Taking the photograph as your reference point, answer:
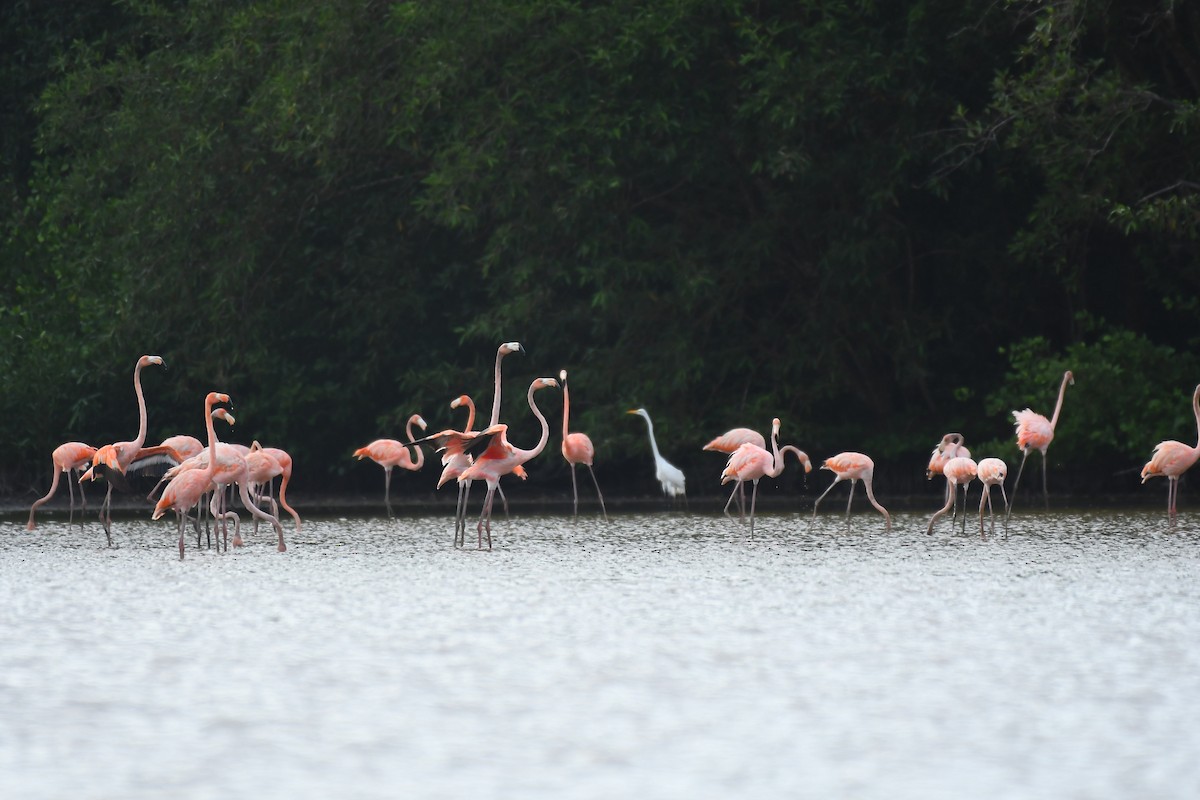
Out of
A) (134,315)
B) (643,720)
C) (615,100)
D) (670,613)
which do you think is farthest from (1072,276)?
(643,720)

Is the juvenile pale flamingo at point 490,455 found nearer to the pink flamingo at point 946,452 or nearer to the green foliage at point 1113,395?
the pink flamingo at point 946,452

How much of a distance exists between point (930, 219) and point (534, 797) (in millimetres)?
16987

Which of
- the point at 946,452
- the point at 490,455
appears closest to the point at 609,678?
the point at 490,455

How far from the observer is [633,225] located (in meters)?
19.0

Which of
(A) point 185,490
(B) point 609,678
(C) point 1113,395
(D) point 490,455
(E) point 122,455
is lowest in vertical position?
(B) point 609,678

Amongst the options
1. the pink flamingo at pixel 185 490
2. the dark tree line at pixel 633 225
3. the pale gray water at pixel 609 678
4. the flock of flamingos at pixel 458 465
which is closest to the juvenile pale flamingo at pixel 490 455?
the flock of flamingos at pixel 458 465

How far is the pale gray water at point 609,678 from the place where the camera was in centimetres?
436

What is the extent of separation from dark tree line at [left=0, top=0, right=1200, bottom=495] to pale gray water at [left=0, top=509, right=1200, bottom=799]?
7966 mm

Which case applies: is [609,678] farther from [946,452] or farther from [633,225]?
[633,225]

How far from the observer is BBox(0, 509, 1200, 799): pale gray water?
436cm

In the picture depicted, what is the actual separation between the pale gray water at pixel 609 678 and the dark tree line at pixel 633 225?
7.97 m

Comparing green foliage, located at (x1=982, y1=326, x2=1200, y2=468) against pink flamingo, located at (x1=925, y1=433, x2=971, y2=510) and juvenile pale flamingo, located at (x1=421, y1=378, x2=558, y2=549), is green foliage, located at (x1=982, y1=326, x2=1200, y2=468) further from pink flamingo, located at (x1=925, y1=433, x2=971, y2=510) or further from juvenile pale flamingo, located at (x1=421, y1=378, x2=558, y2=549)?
juvenile pale flamingo, located at (x1=421, y1=378, x2=558, y2=549)

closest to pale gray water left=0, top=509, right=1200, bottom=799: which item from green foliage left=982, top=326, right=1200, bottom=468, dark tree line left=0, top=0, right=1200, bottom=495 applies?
green foliage left=982, top=326, right=1200, bottom=468

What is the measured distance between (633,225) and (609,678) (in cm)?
1346
